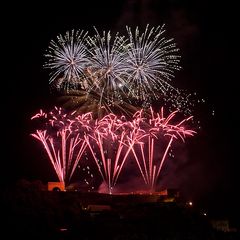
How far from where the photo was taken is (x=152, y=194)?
1454 inches

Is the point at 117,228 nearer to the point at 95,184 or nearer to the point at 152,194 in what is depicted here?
the point at 152,194

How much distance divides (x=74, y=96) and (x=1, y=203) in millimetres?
8574

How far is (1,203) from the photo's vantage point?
2736cm

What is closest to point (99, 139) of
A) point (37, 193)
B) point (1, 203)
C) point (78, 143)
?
point (78, 143)

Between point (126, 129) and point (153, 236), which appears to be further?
point (126, 129)

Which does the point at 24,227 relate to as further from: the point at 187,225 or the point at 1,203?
the point at 187,225

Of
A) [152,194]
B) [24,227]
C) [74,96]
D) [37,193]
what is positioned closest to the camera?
[24,227]

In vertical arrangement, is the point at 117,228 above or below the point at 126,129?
below

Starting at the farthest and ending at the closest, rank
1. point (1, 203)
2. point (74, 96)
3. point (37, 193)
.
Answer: point (74, 96) < point (37, 193) < point (1, 203)

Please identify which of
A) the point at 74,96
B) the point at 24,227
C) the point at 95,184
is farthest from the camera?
the point at 95,184

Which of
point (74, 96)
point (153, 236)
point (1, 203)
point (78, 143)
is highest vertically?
point (74, 96)

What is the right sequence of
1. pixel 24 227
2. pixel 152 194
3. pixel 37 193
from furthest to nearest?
pixel 152 194 < pixel 37 193 < pixel 24 227

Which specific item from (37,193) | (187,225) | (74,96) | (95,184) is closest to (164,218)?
(187,225)

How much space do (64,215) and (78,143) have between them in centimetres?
703
